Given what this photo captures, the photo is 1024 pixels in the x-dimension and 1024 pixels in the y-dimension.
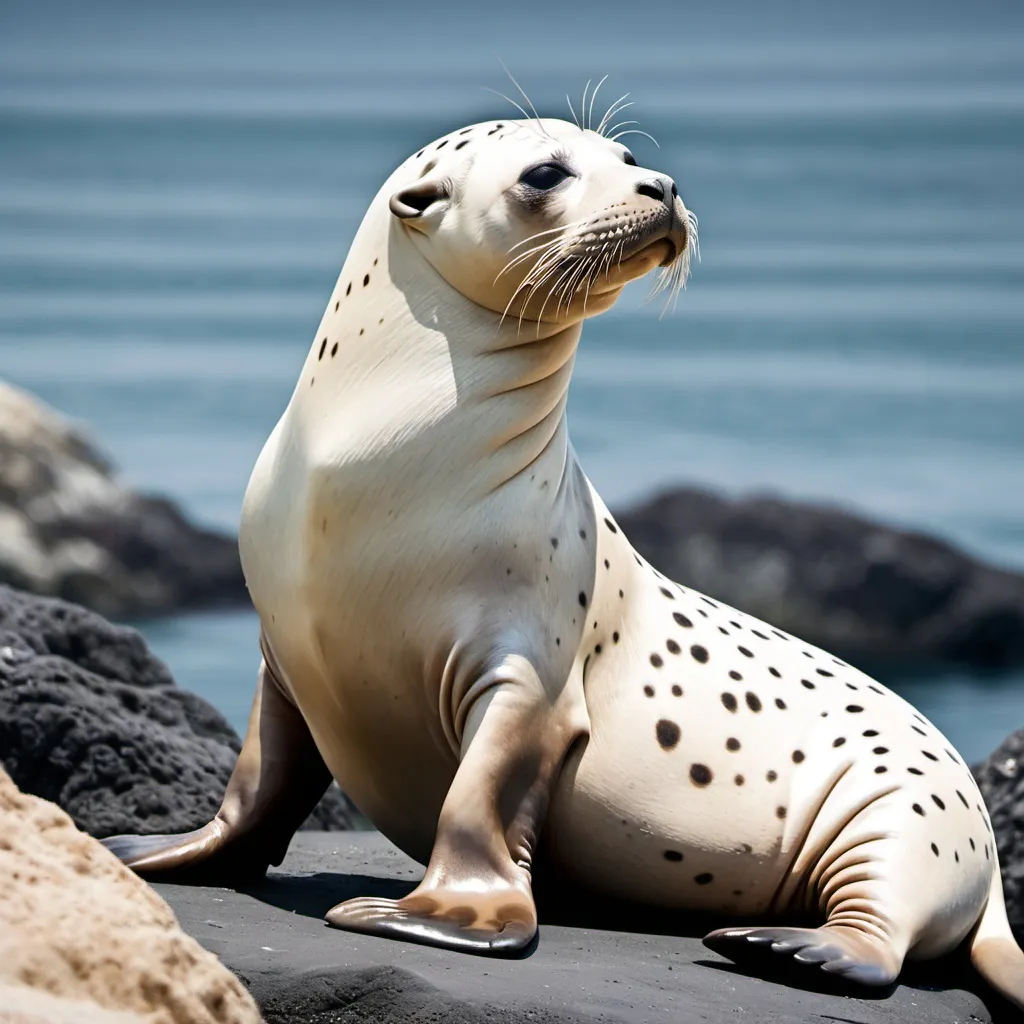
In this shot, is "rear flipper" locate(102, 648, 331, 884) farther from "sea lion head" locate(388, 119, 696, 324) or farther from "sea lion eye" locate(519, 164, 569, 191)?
"sea lion eye" locate(519, 164, 569, 191)

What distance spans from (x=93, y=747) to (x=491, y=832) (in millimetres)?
1599

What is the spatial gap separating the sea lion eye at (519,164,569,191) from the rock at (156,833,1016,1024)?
1.67 meters

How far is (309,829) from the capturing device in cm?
625

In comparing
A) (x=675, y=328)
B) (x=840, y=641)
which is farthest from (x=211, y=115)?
(x=840, y=641)

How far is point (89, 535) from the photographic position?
12.8m

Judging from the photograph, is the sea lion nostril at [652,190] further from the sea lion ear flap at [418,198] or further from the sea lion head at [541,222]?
the sea lion ear flap at [418,198]

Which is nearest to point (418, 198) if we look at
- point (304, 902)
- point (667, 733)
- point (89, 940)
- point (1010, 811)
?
point (667, 733)

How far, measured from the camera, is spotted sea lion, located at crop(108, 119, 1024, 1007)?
4379 millimetres

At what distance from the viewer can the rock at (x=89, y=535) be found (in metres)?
12.6

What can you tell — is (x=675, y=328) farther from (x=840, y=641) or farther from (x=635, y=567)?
(x=635, y=567)

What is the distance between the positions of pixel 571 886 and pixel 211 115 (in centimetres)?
1017

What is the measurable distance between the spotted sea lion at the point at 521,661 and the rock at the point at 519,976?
92 mm

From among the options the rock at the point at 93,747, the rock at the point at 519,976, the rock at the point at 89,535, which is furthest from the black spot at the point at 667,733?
the rock at the point at 89,535

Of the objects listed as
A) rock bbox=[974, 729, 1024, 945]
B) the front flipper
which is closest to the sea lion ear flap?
Answer: the front flipper
